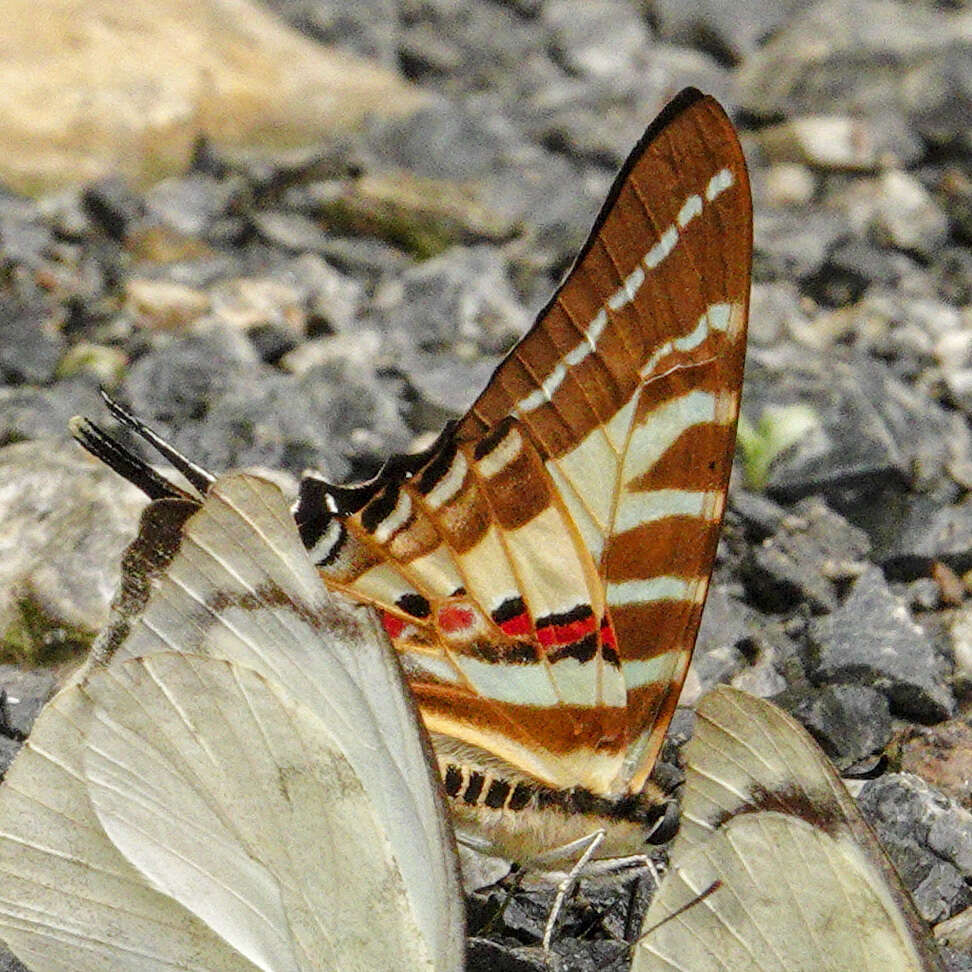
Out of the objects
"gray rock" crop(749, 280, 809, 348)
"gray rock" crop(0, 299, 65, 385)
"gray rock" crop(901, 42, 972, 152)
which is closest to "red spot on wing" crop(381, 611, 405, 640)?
"gray rock" crop(0, 299, 65, 385)

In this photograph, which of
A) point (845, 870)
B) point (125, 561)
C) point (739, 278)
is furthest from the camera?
point (739, 278)

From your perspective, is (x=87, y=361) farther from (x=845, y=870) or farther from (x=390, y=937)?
(x=845, y=870)

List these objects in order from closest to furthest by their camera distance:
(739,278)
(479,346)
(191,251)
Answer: (739,278), (479,346), (191,251)

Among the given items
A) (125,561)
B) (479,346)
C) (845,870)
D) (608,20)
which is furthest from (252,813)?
(608,20)

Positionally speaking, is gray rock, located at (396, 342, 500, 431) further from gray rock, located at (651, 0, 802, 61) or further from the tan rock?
gray rock, located at (651, 0, 802, 61)

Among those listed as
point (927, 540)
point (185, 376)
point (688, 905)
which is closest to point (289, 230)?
point (185, 376)

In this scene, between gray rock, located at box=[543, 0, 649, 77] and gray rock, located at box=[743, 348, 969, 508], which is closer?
gray rock, located at box=[743, 348, 969, 508]

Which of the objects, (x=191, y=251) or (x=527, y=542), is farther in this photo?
(x=191, y=251)
